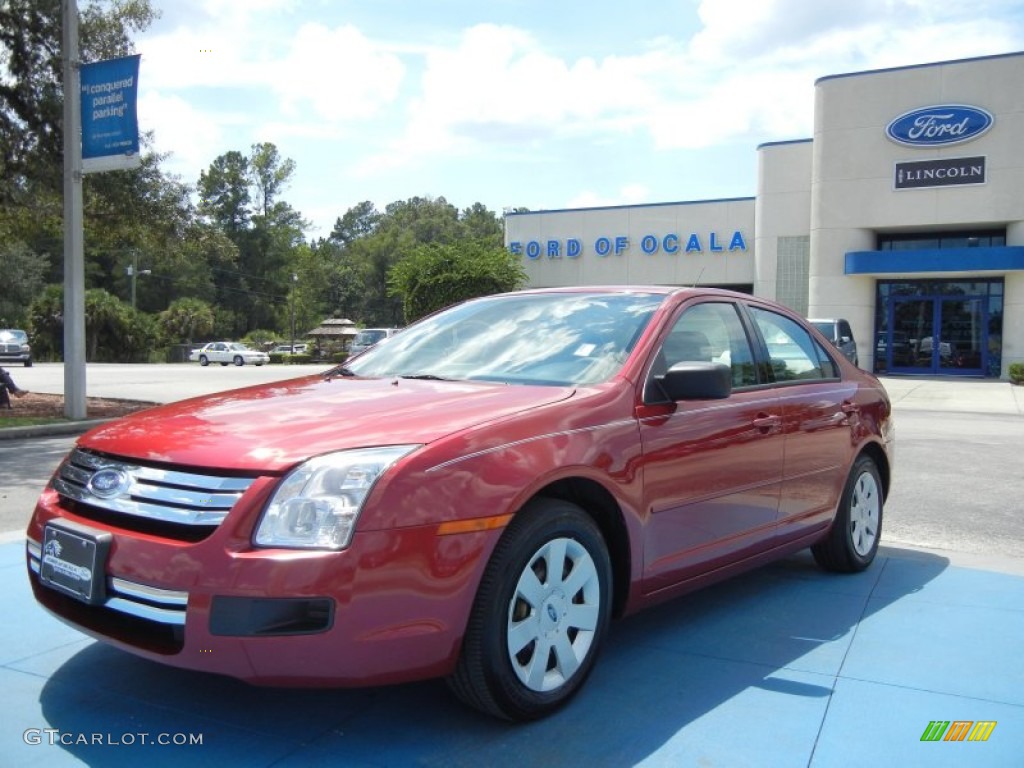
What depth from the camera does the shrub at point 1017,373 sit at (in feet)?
90.3

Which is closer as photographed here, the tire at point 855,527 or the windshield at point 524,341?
the windshield at point 524,341

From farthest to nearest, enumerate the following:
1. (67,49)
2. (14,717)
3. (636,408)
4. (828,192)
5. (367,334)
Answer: (367,334) → (828,192) → (67,49) → (636,408) → (14,717)

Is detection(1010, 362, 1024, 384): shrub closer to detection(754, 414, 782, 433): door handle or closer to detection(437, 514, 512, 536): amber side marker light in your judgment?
detection(754, 414, 782, 433): door handle

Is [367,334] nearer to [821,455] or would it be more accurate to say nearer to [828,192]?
[828,192]

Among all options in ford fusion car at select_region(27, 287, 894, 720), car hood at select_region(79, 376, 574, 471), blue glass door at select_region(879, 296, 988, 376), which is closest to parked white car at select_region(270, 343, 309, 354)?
blue glass door at select_region(879, 296, 988, 376)

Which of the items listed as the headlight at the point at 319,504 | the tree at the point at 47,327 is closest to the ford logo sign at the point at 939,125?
the headlight at the point at 319,504

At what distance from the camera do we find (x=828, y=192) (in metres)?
31.4

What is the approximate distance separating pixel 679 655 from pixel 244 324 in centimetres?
8960

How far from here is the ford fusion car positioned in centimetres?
281

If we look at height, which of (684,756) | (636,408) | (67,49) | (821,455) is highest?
(67,49)

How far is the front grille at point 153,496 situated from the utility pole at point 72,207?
11522 mm

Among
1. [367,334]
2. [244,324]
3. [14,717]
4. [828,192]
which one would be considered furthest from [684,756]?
[244,324]

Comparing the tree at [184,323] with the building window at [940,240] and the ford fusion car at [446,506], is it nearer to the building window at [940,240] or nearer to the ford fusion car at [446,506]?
the building window at [940,240]

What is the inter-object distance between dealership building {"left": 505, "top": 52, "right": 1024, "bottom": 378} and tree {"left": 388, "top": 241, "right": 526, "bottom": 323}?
6846 millimetres
